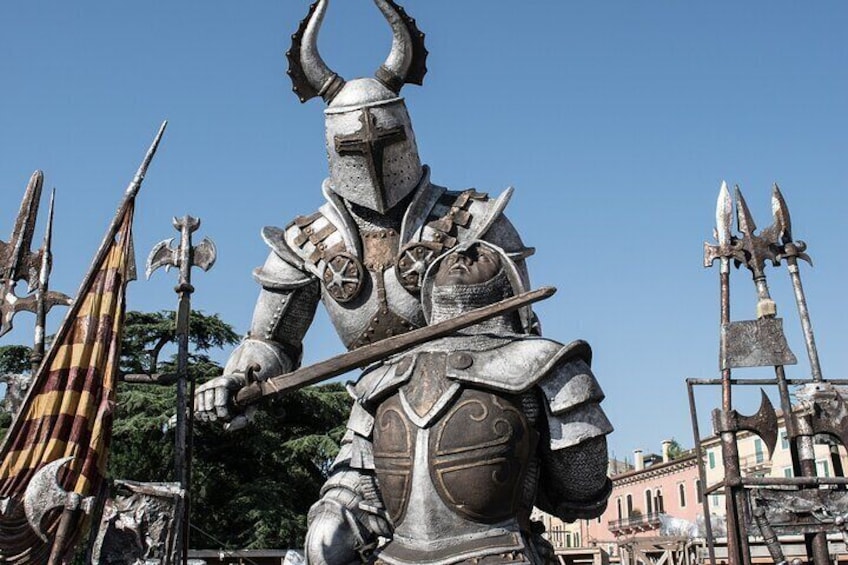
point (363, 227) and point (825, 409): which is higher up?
point (363, 227)

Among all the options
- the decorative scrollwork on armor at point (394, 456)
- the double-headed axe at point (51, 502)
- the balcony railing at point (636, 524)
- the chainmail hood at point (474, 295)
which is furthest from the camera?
the balcony railing at point (636, 524)

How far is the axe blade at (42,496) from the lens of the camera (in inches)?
229

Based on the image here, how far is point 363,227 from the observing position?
542 centimetres

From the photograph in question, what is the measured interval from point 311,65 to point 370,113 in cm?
48

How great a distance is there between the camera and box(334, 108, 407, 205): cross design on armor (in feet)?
17.2

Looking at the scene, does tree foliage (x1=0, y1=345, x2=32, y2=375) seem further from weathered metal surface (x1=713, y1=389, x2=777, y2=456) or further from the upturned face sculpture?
the upturned face sculpture

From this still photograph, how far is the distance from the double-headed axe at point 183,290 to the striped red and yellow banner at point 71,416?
1.24 feet

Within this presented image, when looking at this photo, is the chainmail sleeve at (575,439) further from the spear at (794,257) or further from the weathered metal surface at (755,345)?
the spear at (794,257)

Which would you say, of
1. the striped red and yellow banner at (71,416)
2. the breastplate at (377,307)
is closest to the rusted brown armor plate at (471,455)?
the breastplate at (377,307)

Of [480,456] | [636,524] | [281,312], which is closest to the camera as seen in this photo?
[480,456]

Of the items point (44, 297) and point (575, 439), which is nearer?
point (575, 439)

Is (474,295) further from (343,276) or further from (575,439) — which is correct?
(343,276)

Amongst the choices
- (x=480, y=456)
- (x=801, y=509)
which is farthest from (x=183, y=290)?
(x=801, y=509)

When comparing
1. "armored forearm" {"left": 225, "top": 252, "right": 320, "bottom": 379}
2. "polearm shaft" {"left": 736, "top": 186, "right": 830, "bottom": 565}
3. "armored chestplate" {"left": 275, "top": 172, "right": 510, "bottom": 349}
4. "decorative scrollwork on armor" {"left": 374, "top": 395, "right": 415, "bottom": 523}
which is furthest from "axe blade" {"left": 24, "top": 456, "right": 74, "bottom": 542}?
"polearm shaft" {"left": 736, "top": 186, "right": 830, "bottom": 565}
